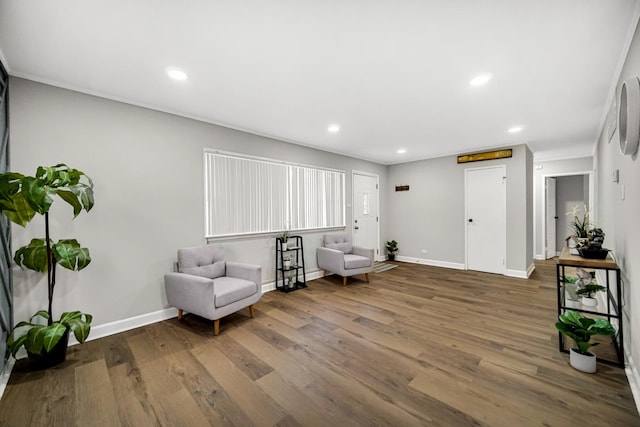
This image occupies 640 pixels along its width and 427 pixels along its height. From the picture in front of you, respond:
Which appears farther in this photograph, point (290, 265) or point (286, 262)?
point (290, 265)

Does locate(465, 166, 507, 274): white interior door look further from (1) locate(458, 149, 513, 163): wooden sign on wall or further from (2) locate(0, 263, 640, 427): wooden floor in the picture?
(2) locate(0, 263, 640, 427): wooden floor

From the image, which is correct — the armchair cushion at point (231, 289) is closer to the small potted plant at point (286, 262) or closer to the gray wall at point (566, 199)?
the small potted plant at point (286, 262)

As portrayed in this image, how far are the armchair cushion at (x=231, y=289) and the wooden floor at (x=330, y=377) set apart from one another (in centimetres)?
33

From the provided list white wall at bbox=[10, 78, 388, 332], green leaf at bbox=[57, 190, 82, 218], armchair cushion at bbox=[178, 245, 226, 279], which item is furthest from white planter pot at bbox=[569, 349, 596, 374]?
green leaf at bbox=[57, 190, 82, 218]

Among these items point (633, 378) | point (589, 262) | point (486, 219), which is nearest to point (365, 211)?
point (486, 219)

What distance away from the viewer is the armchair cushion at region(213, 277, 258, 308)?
A: 2683 millimetres

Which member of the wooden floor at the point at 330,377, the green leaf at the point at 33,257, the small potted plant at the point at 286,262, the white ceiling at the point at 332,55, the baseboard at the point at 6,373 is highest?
the white ceiling at the point at 332,55

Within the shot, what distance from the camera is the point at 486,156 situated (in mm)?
5148

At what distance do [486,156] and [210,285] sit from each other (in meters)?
5.37

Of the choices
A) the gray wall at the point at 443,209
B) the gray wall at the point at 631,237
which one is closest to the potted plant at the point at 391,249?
the gray wall at the point at 443,209

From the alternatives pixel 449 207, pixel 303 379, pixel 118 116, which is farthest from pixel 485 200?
pixel 118 116

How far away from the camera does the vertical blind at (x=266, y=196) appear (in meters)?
3.57

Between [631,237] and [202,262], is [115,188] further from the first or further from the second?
[631,237]

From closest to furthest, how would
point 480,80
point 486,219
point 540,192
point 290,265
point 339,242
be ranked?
point 480,80 → point 290,265 → point 339,242 → point 486,219 → point 540,192
